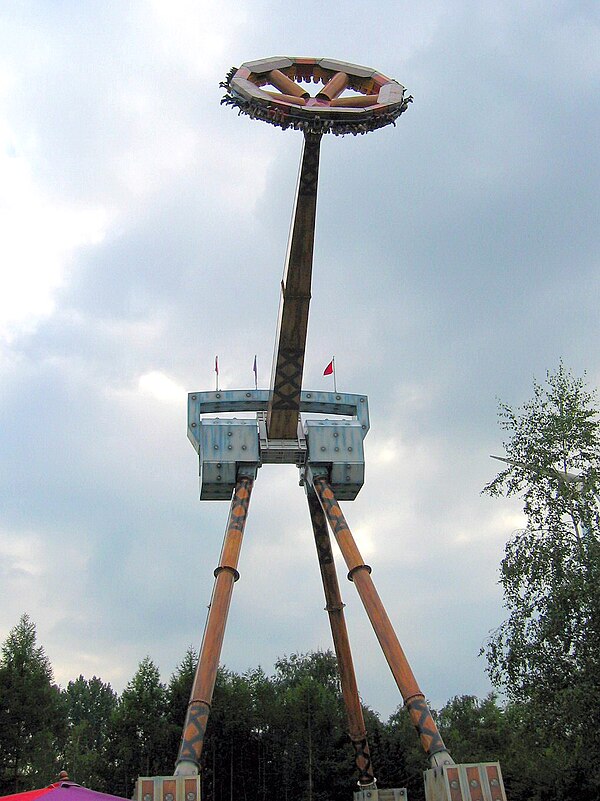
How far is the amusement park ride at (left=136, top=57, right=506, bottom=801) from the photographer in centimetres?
1658

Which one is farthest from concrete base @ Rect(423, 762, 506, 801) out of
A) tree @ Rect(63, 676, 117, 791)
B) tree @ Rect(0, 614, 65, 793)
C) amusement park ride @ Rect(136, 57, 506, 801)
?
tree @ Rect(63, 676, 117, 791)

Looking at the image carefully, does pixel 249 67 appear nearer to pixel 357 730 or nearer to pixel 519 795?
pixel 357 730

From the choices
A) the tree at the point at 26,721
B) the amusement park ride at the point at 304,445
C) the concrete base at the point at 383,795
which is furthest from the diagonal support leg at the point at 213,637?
the tree at the point at 26,721

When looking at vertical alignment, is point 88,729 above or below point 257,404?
below

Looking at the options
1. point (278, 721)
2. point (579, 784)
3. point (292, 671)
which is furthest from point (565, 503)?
point (292, 671)

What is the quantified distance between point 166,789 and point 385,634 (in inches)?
232

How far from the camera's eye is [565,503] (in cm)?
2200

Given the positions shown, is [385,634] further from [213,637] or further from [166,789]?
[166,789]

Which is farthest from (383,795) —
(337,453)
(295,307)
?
(295,307)

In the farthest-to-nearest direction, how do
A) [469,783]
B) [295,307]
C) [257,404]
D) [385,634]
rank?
1. [257,404]
2. [295,307]
3. [385,634]
4. [469,783]

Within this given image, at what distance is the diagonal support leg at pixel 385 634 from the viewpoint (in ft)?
55.1

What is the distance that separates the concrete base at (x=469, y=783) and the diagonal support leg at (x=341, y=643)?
6.83 meters

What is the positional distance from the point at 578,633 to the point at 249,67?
16072 mm

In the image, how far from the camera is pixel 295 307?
19.5 m
